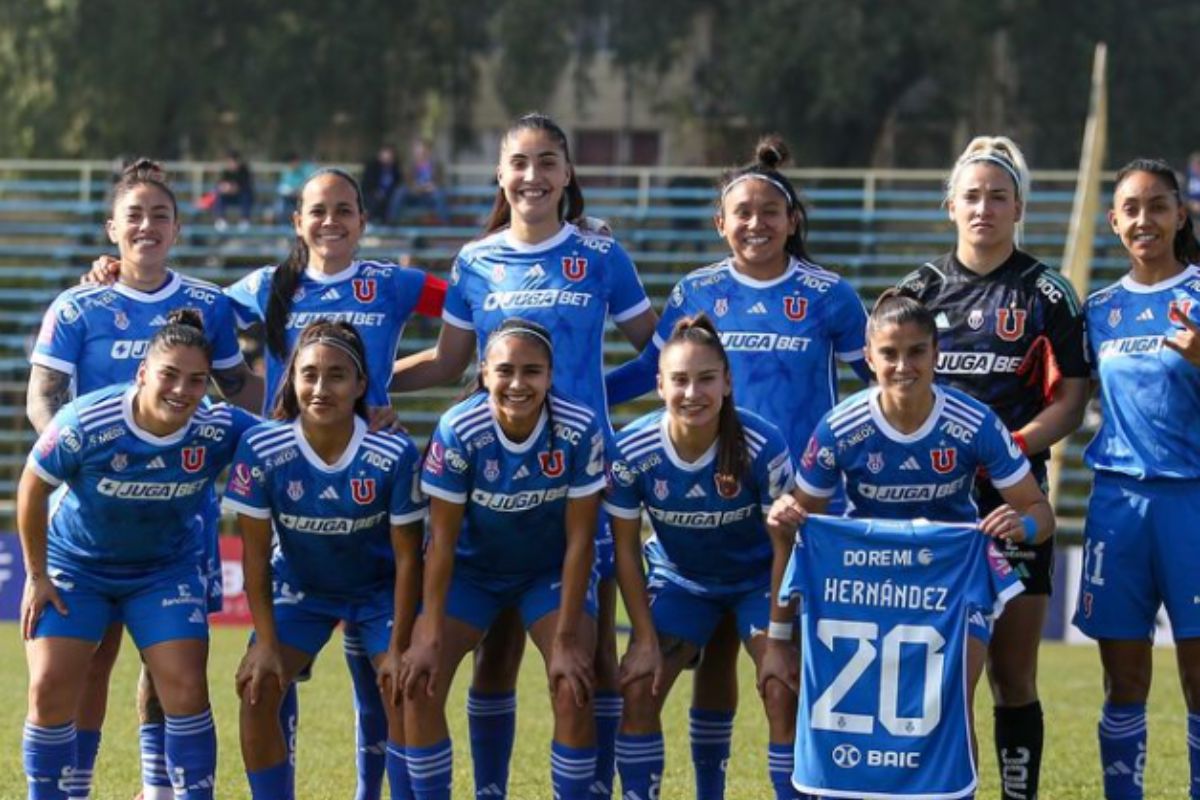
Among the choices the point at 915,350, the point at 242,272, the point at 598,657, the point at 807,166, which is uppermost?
the point at 807,166

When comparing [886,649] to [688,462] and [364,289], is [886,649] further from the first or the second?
[364,289]

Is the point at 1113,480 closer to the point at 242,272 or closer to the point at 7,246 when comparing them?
the point at 242,272

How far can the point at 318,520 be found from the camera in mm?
6648

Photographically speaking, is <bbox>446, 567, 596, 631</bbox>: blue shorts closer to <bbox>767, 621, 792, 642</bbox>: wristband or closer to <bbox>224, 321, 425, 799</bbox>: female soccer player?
<bbox>224, 321, 425, 799</bbox>: female soccer player

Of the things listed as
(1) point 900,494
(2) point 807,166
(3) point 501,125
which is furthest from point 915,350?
(3) point 501,125

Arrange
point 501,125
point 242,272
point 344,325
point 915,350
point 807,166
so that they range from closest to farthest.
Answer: point 915,350 < point 344,325 < point 242,272 < point 807,166 < point 501,125

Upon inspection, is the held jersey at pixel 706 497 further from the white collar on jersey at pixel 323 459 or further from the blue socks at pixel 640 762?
the white collar on jersey at pixel 323 459

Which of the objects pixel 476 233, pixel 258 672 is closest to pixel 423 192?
pixel 476 233

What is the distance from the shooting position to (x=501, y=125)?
116 ft

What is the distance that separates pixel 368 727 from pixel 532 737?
2760 mm

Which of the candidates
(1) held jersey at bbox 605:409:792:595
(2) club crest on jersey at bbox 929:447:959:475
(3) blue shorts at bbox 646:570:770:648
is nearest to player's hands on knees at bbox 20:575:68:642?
(1) held jersey at bbox 605:409:792:595

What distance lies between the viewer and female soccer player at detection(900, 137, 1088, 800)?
6797mm

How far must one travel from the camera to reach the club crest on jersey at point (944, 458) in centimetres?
643

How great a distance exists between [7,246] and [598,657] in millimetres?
18119
